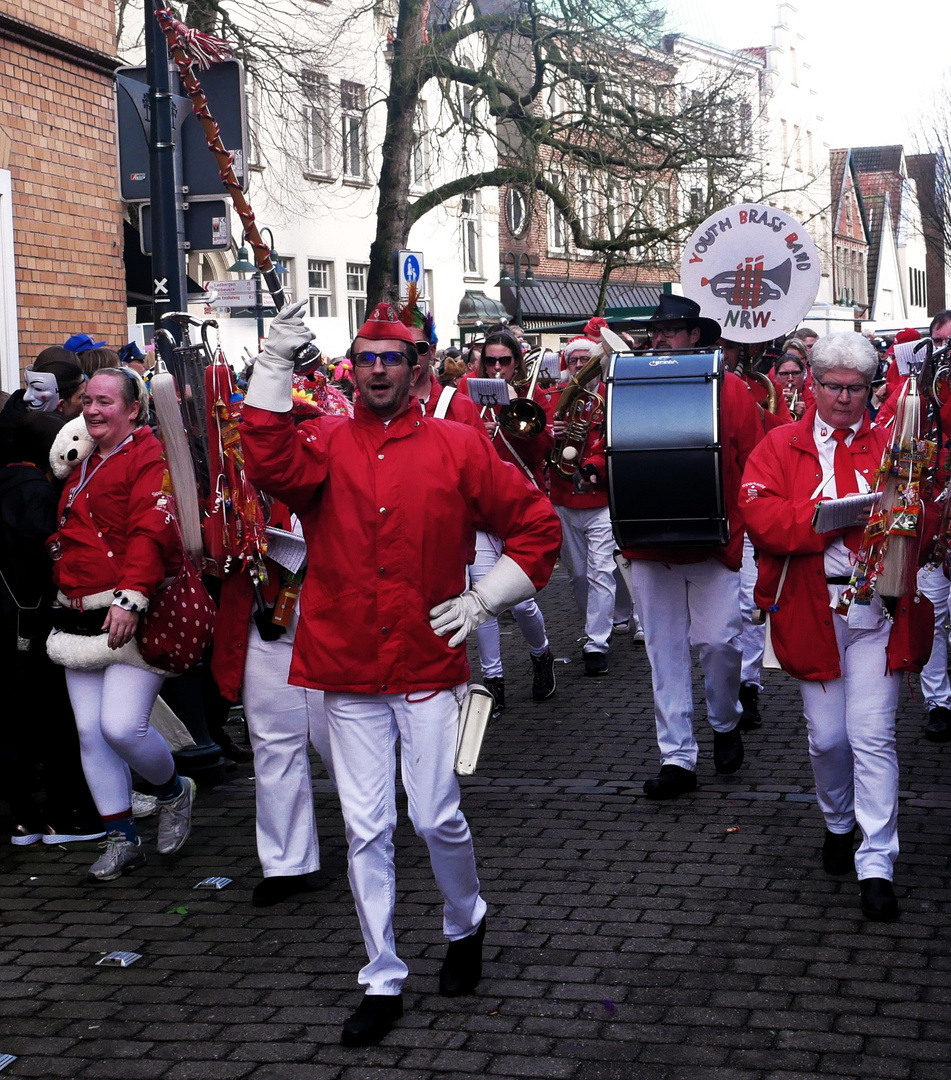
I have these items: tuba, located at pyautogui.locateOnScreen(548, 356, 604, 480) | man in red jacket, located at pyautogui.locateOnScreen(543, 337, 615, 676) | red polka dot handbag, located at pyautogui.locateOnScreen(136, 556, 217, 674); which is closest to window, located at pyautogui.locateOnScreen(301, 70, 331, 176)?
man in red jacket, located at pyautogui.locateOnScreen(543, 337, 615, 676)

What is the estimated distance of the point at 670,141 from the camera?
941 inches

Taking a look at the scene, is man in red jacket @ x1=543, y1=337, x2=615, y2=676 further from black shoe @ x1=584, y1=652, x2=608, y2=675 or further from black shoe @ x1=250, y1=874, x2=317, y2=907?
black shoe @ x1=250, y1=874, x2=317, y2=907

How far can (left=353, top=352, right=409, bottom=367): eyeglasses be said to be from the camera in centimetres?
444

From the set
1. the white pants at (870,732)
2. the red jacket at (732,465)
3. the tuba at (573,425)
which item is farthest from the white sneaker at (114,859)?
the tuba at (573,425)

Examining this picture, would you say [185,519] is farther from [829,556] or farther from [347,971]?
[829,556]

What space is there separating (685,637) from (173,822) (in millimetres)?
2393

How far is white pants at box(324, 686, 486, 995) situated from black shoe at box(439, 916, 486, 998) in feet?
0.53

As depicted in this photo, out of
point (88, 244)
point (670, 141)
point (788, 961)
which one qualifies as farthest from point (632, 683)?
point (670, 141)

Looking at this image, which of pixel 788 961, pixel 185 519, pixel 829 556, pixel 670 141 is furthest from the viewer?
pixel 670 141

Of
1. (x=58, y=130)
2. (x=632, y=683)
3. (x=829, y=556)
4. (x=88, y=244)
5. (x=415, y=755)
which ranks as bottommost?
(x=632, y=683)

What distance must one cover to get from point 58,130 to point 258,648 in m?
9.06

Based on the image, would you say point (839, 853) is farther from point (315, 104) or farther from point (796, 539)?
point (315, 104)

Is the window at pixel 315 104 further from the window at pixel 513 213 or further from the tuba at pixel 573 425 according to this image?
the tuba at pixel 573 425

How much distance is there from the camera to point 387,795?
14.7 ft
